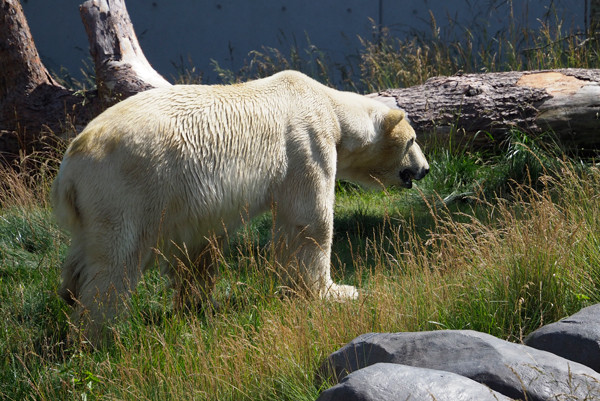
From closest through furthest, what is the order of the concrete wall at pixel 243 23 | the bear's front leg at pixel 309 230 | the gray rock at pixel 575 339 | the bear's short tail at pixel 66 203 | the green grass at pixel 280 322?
1. the gray rock at pixel 575 339
2. the green grass at pixel 280 322
3. the bear's short tail at pixel 66 203
4. the bear's front leg at pixel 309 230
5. the concrete wall at pixel 243 23

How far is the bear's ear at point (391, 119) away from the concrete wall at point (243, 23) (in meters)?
5.99

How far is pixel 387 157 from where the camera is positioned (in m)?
5.80

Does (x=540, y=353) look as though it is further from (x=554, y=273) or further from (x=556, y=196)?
(x=556, y=196)

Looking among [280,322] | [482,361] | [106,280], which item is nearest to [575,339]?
[482,361]

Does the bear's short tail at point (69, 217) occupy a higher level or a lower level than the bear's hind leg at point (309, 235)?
higher

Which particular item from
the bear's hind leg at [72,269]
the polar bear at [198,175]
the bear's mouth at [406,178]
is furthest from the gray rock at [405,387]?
the bear's mouth at [406,178]

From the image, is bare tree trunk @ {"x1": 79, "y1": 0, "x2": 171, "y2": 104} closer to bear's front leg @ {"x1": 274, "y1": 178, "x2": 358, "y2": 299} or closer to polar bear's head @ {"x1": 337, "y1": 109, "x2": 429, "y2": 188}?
polar bear's head @ {"x1": 337, "y1": 109, "x2": 429, "y2": 188}

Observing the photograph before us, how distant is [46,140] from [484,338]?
17.8 feet

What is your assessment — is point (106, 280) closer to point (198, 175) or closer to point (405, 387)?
point (198, 175)

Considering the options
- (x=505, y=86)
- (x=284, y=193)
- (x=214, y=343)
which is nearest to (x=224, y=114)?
(x=284, y=193)

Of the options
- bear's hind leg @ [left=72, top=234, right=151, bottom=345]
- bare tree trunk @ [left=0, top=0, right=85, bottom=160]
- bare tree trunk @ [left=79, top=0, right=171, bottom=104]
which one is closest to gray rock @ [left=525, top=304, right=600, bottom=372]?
bear's hind leg @ [left=72, top=234, right=151, bottom=345]

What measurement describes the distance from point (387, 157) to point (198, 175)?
1966 mm

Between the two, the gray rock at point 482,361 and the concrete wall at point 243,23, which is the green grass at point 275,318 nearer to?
the gray rock at point 482,361

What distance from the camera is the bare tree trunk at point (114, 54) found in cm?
692
